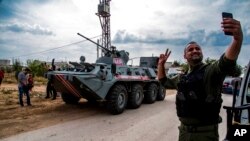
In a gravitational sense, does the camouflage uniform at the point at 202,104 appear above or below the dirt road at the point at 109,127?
above

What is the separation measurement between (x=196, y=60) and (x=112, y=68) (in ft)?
26.1

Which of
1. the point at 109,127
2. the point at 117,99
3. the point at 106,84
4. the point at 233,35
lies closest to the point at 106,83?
the point at 106,84

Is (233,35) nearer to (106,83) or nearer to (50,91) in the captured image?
(106,83)

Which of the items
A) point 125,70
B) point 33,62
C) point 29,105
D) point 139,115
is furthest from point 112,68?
point 33,62

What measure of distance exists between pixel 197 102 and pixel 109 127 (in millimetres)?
5644

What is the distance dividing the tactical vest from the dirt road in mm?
4154

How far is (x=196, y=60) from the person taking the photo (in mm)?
3012

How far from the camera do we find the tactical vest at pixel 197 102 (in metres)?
2.91

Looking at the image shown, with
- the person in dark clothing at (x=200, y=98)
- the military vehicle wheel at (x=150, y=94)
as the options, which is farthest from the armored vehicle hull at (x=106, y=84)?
the person in dark clothing at (x=200, y=98)

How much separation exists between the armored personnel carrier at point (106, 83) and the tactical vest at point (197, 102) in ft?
22.7

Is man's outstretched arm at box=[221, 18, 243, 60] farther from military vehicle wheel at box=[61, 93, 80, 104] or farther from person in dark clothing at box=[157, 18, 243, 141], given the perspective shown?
military vehicle wheel at box=[61, 93, 80, 104]

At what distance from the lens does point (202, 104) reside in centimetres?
290

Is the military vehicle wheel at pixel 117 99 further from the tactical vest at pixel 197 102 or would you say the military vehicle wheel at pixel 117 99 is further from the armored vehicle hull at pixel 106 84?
the tactical vest at pixel 197 102

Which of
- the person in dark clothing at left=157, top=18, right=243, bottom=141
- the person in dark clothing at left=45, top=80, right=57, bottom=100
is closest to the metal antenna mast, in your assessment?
the person in dark clothing at left=45, top=80, right=57, bottom=100
